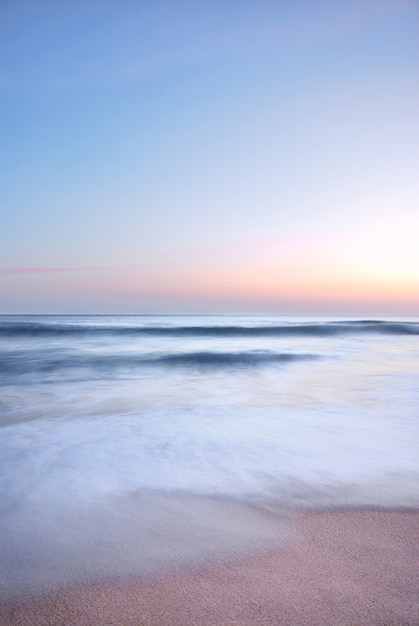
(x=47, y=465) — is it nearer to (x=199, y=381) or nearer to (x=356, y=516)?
(x=356, y=516)

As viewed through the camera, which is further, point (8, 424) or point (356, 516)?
point (8, 424)

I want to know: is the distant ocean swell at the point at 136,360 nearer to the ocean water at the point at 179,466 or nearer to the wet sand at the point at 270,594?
the ocean water at the point at 179,466

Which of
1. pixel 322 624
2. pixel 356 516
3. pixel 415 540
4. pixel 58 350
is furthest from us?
pixel 58 350

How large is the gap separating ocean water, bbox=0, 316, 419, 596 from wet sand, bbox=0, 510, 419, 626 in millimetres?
135

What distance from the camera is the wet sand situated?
5.48 ft

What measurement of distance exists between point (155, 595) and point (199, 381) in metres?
7.51

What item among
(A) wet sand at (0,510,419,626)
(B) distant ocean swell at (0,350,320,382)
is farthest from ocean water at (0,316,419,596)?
(B) distant ocean swell at (0,350,320,382)

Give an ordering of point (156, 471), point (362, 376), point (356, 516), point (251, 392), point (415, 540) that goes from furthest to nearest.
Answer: point (362, 376), point (251, 392), point (156, 471), point (356, 516), point (415, 540)

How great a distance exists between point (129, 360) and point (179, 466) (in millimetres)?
9463

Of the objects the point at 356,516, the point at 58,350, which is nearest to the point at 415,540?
the point at 356,516

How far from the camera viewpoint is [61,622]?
5.51ft

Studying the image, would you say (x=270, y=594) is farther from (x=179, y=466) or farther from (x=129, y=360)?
(x=129, y=360)

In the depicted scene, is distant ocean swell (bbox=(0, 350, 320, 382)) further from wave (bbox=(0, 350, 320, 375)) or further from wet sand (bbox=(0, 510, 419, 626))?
wet sand (bbox=(0, 510, 419, 626))

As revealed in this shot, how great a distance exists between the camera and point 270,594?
1.80 meters
